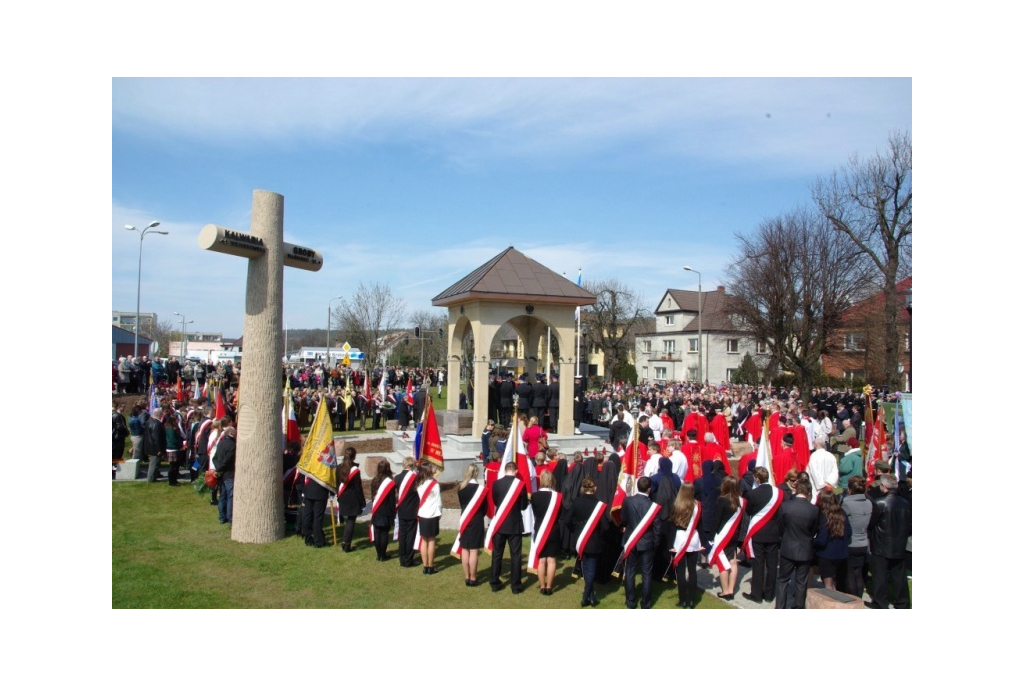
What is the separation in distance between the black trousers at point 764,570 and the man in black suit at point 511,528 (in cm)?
295

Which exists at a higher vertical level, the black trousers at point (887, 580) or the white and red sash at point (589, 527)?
the white and red sash at point (589, 527)

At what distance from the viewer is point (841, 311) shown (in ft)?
105

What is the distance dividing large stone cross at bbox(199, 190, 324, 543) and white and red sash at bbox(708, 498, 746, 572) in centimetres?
654

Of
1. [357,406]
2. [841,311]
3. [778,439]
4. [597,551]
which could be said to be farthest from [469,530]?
[841,311]

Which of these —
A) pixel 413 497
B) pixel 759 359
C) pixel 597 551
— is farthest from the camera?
pixel 759 359

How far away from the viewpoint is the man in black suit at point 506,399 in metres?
18.8

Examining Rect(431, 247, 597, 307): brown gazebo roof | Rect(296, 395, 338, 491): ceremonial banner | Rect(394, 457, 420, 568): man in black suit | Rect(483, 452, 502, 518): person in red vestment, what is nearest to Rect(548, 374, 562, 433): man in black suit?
Rect(431, 247, 597, 307): brown gazebo roof

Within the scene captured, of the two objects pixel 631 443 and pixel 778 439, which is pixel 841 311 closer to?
pixel 778 439

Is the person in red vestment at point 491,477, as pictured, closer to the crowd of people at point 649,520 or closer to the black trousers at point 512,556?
the crowd of people at point 649,520

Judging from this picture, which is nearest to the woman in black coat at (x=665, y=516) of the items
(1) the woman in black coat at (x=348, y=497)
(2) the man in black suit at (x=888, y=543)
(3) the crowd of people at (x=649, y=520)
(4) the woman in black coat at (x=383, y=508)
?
(3) the crowd of people at (x=649, y=520)

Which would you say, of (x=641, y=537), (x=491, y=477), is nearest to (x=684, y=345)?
(x=491, y=477)

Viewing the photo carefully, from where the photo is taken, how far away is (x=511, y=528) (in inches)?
340

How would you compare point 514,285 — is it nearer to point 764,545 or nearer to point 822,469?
point 822,469

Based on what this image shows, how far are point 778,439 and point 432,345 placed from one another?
42.9 m
